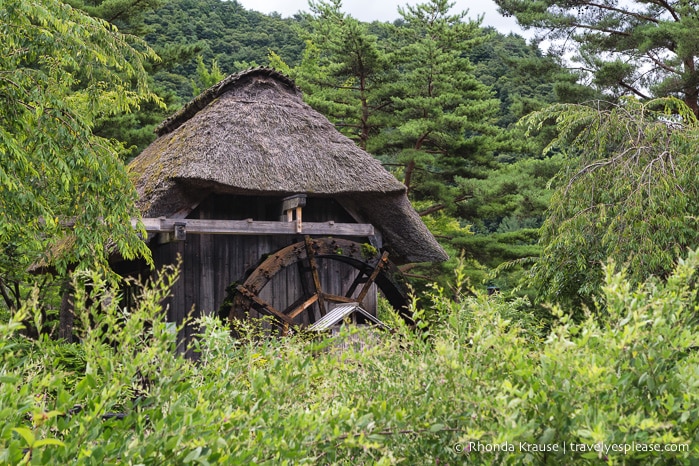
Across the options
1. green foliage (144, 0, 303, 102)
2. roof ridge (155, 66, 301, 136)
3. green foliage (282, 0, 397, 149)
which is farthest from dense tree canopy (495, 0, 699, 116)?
green foliage (144, 0, 303, 102)

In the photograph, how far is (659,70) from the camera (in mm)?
15023

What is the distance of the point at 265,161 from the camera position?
9000 mm

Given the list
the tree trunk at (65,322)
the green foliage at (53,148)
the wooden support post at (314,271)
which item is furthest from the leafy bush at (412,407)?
the tree trunk at (65,322)

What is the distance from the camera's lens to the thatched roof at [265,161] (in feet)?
28.0

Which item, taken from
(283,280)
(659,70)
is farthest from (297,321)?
(659,70)

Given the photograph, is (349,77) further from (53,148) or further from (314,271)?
(53,148)

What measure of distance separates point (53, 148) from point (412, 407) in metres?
3.97

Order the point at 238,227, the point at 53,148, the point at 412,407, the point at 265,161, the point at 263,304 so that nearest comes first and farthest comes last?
the point at 412,407, the point at 53,148, the point at 238,227, the point at 263,304, the point at 265,161

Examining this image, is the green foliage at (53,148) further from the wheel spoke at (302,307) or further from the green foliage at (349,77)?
the green foliage at (349,77)

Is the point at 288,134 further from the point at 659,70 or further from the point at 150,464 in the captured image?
the point at 659,70

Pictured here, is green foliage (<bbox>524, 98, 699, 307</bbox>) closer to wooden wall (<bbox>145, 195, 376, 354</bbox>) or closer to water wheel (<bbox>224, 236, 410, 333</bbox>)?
water wheel (<bbox>224, 236, 410, 333</bbox>)

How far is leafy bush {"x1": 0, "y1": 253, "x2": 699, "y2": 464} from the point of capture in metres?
1.77

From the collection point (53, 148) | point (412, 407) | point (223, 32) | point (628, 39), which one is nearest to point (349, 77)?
point (628, 39)

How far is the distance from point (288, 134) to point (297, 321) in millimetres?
2582
